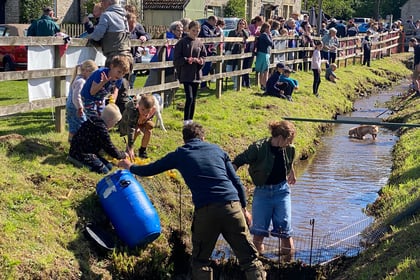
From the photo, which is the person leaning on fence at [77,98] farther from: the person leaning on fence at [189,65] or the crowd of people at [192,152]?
the person leaning on fence at [189,65]

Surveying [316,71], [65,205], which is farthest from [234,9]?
[65,205]

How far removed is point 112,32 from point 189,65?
6.51ft

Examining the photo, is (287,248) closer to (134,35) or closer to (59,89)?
(59,89)

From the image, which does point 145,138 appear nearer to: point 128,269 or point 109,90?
point 109,90

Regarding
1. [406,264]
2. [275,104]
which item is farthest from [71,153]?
[275,104]

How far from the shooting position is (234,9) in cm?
4644

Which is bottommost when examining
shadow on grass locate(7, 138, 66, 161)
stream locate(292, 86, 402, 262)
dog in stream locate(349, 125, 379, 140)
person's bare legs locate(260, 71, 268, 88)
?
stream locate(292, 86, 402, 262)

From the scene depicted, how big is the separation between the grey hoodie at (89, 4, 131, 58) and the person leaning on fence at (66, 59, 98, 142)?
3.85 ft

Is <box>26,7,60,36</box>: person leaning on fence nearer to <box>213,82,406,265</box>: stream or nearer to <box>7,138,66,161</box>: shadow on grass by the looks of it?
A: <box>7,138,66,161</box>: shadow on grass

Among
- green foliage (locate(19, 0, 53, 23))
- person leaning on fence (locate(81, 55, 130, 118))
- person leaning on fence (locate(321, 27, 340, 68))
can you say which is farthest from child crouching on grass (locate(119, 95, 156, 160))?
green foliage (locate(19, 0, 53, 23))

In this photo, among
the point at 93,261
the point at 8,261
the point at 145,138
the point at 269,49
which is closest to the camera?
the point at 8,261

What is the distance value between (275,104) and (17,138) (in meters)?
8.76

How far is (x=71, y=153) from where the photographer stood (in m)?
8.70

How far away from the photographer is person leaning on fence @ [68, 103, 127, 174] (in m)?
8.52
